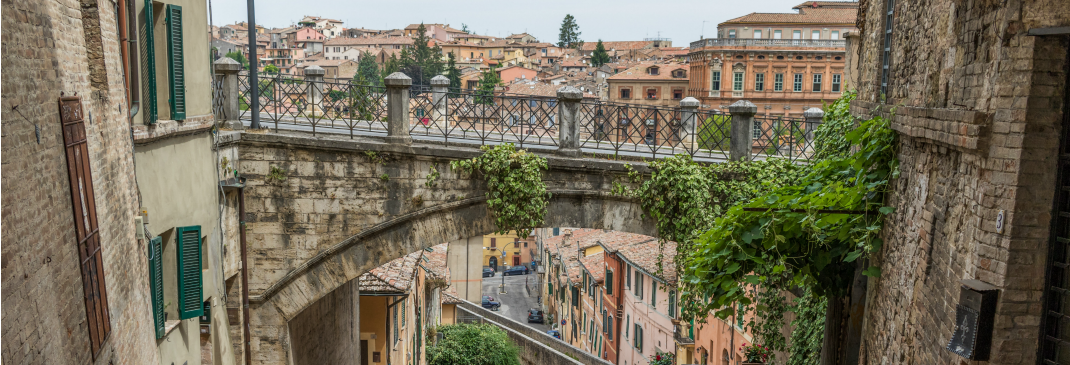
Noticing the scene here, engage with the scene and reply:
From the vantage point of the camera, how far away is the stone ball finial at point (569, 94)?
32.2ft

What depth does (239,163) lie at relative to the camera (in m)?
10.0

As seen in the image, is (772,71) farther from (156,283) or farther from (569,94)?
(156,283)

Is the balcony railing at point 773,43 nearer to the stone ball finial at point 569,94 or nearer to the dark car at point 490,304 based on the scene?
the dark car at point 490,304

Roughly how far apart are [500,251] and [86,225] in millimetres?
61349

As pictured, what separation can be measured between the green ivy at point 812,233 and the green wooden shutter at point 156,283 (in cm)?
462

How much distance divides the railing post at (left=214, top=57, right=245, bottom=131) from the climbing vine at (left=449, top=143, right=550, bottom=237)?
289 cm

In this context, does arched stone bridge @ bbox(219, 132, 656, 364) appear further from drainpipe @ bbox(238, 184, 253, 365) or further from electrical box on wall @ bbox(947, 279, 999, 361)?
electrical box on wall @ bbox(947, 279, 999, 361)

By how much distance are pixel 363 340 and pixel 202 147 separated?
9065 millimetres

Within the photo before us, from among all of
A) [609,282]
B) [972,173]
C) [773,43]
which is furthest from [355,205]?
[773,43]

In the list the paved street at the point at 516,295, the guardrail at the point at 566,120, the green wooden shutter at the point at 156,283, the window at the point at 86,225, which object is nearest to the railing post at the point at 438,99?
the guardrail at the point at 566,120

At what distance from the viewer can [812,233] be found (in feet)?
19.4

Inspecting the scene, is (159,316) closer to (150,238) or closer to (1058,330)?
(150,238)

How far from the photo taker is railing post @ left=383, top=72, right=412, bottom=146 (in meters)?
9.92

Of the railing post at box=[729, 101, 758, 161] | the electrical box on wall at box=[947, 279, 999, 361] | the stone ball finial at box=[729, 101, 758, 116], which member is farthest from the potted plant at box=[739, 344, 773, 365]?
the electrical box on wall at box=[947, 279, 999, 361]
